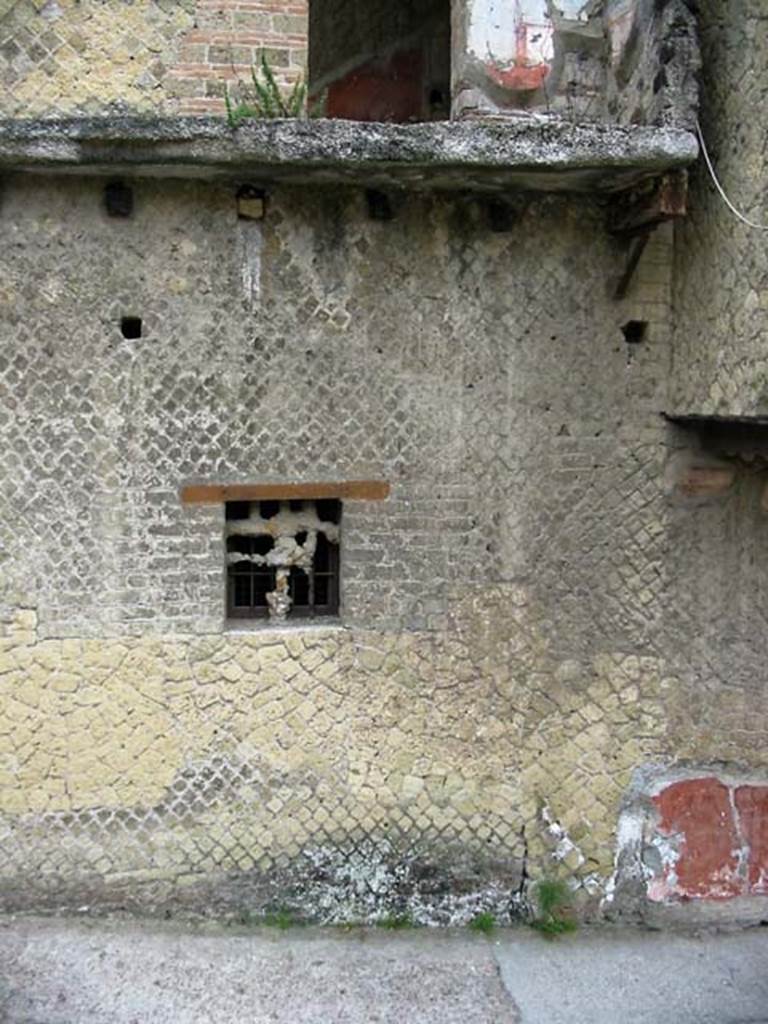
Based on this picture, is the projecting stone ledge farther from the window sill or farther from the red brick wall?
the window sill

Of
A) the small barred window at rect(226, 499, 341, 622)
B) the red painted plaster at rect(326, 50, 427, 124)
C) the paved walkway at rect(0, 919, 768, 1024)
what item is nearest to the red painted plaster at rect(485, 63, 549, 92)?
the red painted plaster at rect(326, 50, 427, 124)

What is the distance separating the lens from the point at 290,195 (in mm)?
5348

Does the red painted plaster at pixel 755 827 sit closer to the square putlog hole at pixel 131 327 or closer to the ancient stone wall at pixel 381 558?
the ancient stone wall at pixel 381 558

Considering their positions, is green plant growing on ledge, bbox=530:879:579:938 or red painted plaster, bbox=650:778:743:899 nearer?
green plant growing on ledge, bbox=530:879:579:938

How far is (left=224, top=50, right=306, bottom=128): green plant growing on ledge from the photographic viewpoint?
515 cm

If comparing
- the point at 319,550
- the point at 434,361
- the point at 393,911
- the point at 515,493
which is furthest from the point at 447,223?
the point at 393,911

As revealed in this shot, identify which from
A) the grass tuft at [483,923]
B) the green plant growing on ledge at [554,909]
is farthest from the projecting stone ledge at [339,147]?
the grass tuft at [483,923]

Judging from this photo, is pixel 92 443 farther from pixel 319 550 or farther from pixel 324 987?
pixel 324 987

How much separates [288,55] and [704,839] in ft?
15.8

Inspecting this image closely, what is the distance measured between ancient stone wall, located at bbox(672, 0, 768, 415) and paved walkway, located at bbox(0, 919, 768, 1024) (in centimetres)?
295

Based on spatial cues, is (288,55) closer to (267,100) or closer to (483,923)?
(267,100)

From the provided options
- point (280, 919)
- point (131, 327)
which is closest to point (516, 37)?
point (131, 327)

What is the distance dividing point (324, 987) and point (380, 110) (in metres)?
5.55

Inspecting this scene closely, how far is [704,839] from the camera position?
232 inches
